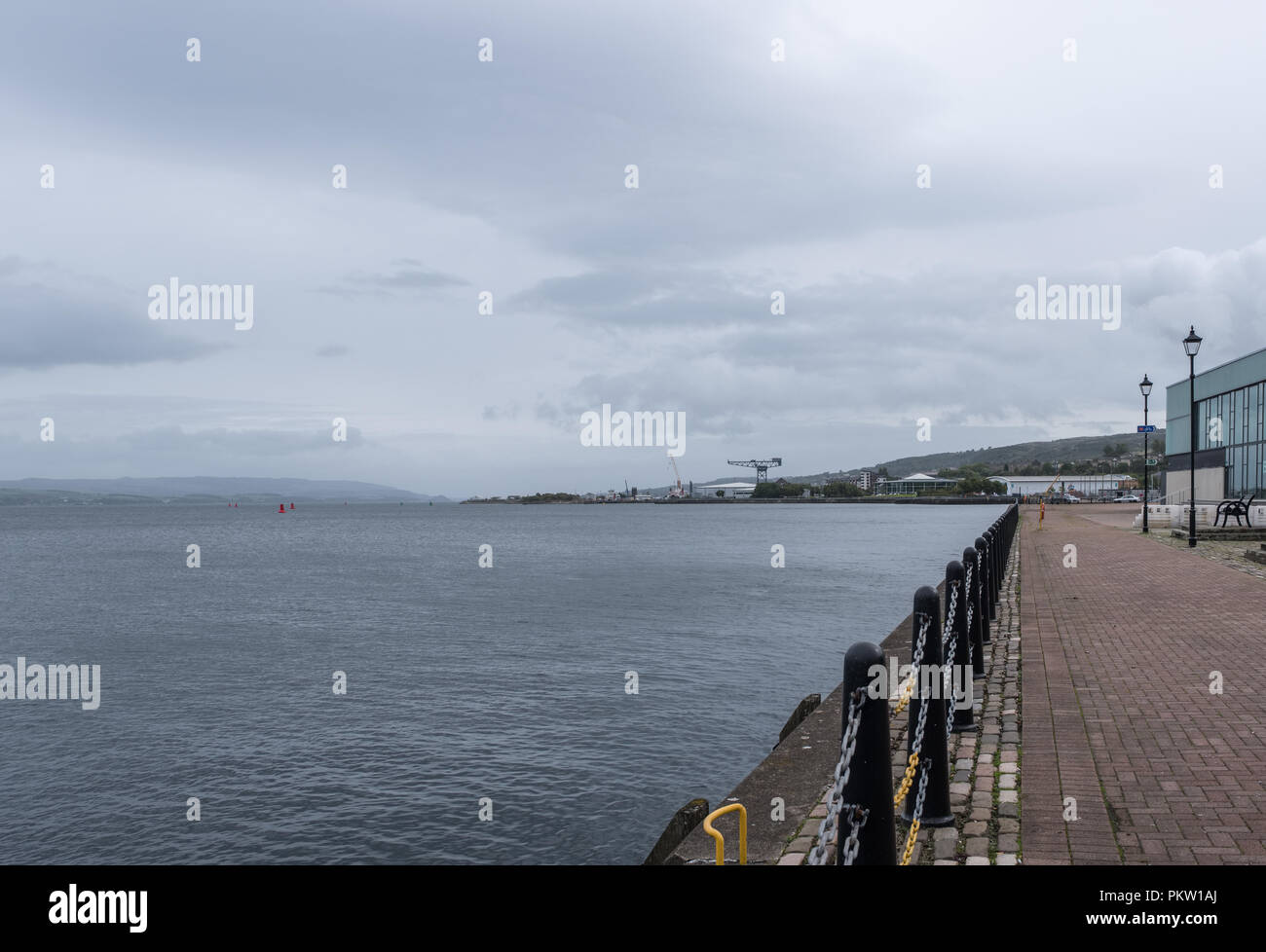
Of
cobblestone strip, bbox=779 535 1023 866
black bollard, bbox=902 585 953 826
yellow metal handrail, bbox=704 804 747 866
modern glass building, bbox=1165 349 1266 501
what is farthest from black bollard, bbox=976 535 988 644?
modern glass building, bbox=1165 349 1266 501

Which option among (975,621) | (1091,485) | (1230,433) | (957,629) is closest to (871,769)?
(957,629)

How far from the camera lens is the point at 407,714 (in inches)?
567

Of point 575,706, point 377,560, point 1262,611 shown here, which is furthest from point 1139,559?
point 377,560

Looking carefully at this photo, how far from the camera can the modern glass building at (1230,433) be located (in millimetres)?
42875

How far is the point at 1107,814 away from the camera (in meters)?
4.90

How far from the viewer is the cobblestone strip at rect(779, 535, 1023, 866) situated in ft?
14.8

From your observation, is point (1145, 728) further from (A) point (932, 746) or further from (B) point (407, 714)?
(B) point (407, 714)

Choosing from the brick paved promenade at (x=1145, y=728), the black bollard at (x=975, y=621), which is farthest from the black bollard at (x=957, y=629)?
the black bollard at (x=975, y=621)

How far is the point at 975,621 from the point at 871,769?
6475mm

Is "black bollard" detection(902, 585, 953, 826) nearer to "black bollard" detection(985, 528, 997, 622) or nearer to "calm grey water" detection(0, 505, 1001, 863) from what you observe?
"calm grey water" detection(0, 505, 1001, 863)

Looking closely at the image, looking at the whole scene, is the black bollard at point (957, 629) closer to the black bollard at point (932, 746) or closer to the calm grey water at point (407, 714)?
the black bollard at point (932, 746)
